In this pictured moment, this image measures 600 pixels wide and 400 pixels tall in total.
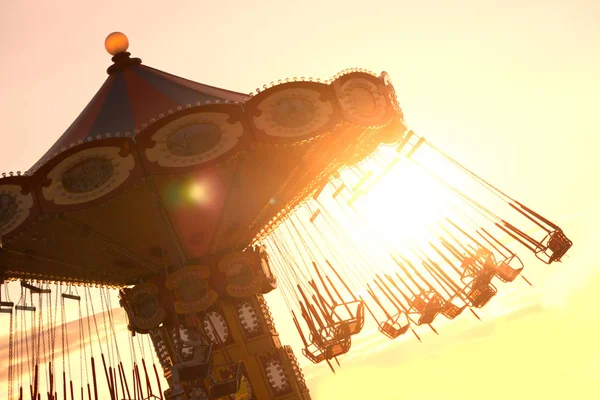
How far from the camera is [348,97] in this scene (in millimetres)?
11758

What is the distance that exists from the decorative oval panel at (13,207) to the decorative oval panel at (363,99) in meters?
6.03

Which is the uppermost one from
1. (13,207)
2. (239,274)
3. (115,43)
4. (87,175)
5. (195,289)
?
(115,43)

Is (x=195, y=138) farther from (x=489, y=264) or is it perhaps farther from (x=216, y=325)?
(x=489, y=264)

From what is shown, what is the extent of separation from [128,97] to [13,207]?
12.0 ft

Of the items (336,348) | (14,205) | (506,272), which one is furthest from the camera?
(506,272)

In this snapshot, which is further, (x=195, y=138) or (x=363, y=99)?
(x=363, y=99)

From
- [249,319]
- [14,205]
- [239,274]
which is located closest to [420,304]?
[249,319]

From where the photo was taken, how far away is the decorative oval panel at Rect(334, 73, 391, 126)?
11672mm

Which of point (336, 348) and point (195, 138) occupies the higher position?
point (195, 138)

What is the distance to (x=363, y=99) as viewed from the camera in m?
12.1

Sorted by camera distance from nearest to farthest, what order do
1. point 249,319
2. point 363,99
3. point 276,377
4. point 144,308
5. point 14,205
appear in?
1. point 14,205
2. point 363,99
3. point 276,377
4. point 144,308
5. point 249,319

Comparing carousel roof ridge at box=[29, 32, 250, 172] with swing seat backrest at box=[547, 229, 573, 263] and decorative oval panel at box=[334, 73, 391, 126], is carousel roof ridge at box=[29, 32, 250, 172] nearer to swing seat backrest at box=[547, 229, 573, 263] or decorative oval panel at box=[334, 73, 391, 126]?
decorative oval panel at box=[334, 73, 391, 126]

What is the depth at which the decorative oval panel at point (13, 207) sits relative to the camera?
35.9ft

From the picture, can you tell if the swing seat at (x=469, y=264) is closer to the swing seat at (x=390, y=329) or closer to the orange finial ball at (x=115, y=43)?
the swing seat at (x=390, y=329)
